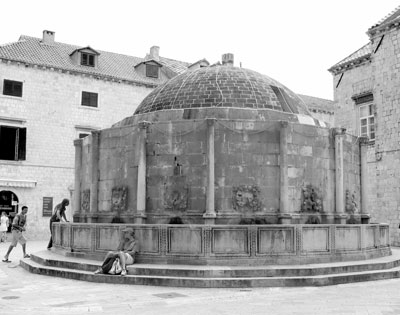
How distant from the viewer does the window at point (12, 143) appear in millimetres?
30359

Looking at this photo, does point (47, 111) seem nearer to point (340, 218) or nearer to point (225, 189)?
point (225, 189)

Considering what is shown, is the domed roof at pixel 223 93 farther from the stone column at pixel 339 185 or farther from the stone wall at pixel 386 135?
the stone wall at pixel 386 135

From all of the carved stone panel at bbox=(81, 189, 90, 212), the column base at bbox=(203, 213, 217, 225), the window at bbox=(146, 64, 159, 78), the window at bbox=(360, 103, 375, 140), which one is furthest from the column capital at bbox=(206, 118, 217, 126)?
the window at bbox=(146, 64, 159, 78)

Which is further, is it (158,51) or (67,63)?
(158,51)

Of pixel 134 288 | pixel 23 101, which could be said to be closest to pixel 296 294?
pixel 134 288

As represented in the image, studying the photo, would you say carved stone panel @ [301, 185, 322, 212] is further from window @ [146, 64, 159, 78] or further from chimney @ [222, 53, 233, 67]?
window @ [146, 64, 159, 78]

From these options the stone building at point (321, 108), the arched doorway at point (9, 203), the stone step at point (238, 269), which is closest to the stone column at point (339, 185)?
the stone step at point (238, 269)

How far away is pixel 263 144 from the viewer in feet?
45.7

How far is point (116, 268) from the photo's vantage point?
11703 millimetres

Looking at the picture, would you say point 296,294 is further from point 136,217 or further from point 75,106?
point 75,106

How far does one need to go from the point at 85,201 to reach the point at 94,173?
1.36m

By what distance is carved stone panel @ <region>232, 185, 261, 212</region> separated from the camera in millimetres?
13594

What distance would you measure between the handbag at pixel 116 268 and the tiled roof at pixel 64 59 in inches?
900

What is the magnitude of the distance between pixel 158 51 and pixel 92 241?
31670 mm
